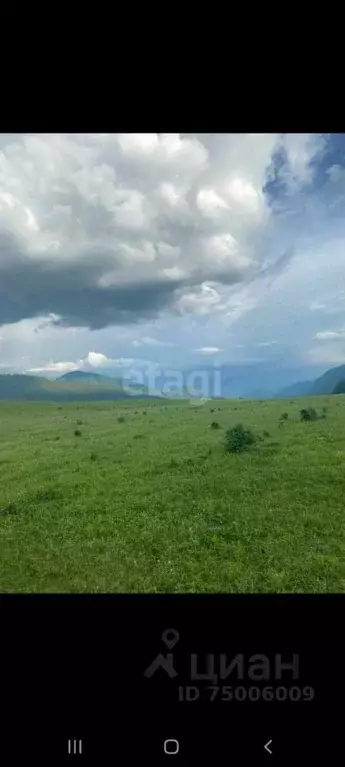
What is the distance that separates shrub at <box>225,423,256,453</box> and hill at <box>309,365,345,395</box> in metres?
0.51

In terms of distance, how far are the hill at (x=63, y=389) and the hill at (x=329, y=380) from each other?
1051 mm

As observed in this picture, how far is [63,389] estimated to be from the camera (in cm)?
282
